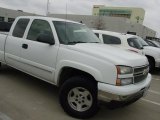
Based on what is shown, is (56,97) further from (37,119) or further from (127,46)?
(127,46)

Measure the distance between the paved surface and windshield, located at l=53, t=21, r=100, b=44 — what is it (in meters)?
1.38

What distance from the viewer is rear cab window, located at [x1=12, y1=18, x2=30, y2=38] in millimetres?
6081

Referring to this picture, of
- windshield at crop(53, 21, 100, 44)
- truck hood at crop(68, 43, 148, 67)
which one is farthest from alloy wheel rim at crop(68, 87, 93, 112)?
windshield at crop(53, 21, 100, 44)

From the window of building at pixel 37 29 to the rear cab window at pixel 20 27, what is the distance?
30cm

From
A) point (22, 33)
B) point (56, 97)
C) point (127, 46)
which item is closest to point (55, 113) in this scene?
point (56, 97)

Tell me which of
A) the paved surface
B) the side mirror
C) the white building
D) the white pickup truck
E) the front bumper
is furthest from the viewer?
the white building

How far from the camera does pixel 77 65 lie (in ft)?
14.9

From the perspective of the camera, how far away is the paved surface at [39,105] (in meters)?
4.61

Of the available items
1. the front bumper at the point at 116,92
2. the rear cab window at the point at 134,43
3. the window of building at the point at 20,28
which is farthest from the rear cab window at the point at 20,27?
the rear cab window at the point at 134,43

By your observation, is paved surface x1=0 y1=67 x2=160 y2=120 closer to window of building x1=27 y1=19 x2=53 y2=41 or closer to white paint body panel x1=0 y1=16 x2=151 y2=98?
white paint body panel x1=0 y1=16 x2=151 y2=98

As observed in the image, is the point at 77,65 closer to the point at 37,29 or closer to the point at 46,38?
the point at 46,38

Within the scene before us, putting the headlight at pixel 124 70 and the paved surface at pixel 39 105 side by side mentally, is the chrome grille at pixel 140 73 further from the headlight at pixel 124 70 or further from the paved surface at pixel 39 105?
the paved surface at pixel 39 105

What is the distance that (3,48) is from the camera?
6555 millimetres

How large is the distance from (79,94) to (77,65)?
1.78ft
